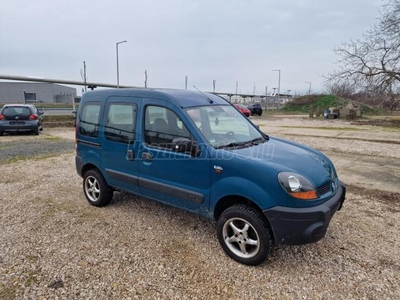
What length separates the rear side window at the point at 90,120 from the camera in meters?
4.42

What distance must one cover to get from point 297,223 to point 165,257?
1.52 meters

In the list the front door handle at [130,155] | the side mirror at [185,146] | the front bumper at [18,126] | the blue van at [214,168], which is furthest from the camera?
the front bumper at [18,126]

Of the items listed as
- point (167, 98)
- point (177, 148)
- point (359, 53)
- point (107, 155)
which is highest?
point (359, 53)

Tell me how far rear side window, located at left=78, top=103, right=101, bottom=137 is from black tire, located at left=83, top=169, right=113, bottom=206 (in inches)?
26.3

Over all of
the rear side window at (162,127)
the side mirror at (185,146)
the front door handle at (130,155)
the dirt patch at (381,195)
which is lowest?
the dirt patch at (381,195)

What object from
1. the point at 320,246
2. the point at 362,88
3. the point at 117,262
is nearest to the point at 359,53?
the point at 362,88

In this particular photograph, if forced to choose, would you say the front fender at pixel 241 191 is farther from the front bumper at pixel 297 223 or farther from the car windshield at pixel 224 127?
the car windshield at pixel 224 127

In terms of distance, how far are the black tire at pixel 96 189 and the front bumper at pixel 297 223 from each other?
2781 millimetres

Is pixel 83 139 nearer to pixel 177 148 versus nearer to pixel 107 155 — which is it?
pixel 107 155

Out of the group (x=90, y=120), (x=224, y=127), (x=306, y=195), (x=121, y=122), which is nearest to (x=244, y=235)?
(x=306, y=195)

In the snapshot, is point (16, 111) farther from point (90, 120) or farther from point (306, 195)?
point (306, 195)

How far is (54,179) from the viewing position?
6176 mm

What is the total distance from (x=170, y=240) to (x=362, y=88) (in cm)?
2084

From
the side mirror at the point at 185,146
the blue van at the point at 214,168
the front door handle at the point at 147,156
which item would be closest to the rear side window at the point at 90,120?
the blue van at the point at 214,168
